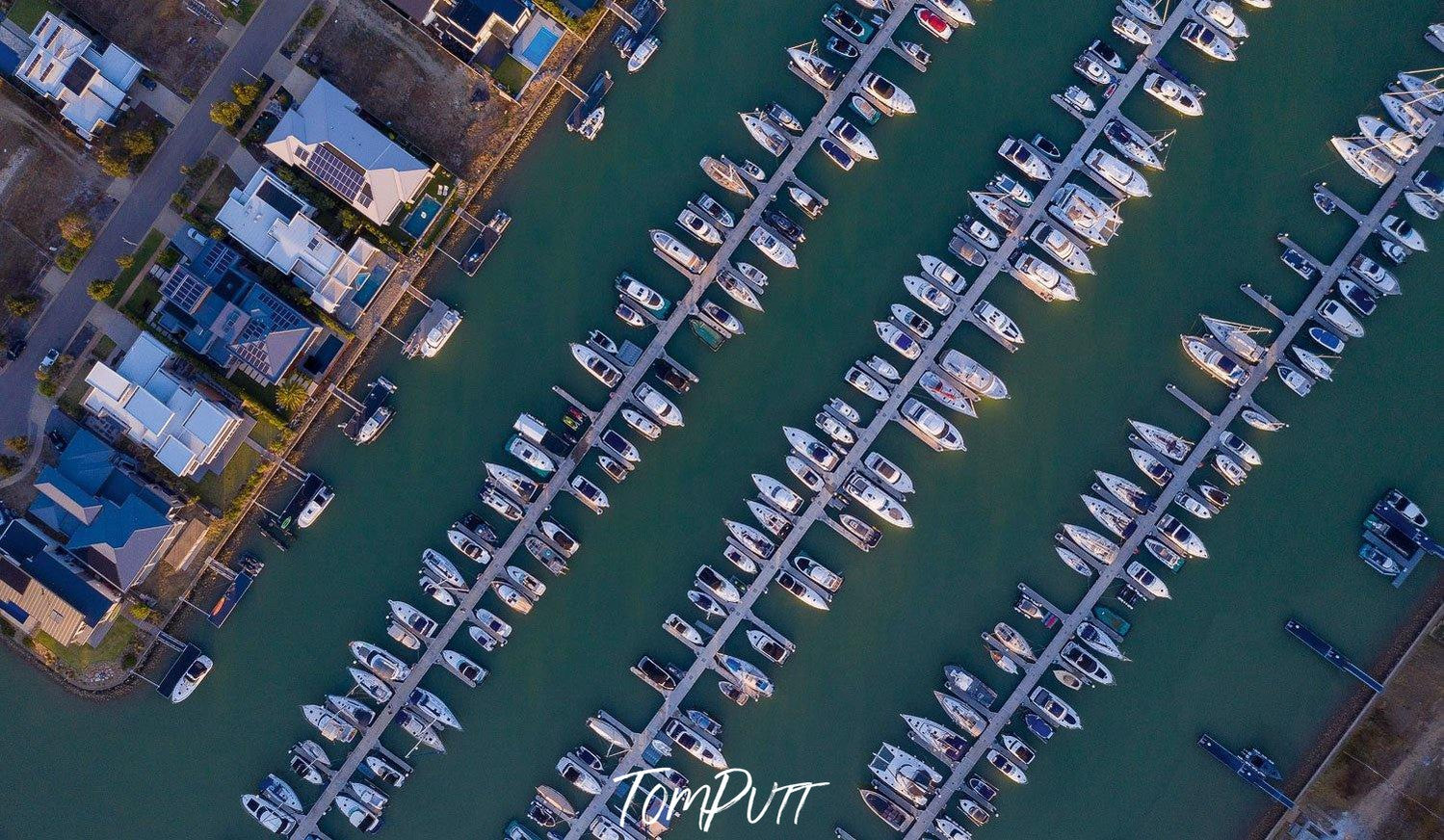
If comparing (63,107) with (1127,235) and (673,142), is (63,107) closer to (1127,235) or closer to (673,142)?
(673,142)

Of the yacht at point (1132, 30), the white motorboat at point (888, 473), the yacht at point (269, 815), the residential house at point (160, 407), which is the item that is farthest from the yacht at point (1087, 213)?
the yacht at point (269, 815)

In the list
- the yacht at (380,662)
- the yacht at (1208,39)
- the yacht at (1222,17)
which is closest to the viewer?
the yacht at (1222,17)

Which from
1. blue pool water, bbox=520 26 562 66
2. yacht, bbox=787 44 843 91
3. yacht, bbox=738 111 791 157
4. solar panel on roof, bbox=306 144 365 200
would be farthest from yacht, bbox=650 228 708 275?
solar panel on roof, bbox=306 144 365 200

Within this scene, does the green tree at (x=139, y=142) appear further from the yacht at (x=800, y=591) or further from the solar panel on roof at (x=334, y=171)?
the yacht at (x=800, y=591)

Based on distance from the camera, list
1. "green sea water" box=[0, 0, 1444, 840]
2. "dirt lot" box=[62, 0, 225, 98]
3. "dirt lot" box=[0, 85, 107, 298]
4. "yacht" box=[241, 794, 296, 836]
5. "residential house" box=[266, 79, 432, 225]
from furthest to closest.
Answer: "yacht" box=[241, 794, 296, 836], "dirt lot" box=[0, 85, 107, 298], "green sea water" box=[0, 0, 1444, 840], "dirt lot" box=[62, 0, 225, 98], "residential house" box=[266, 79, 432, 225]

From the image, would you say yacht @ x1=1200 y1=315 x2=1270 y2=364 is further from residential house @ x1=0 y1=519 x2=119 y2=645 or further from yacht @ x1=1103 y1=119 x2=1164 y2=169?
residential house @ x1=0 y1=519 x2=119 y2=645
